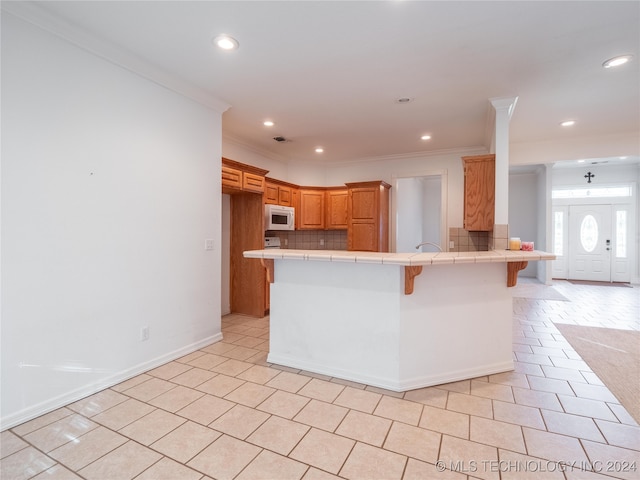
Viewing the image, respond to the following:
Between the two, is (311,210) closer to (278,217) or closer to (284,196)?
(284,196)

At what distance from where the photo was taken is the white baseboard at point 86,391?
1.95m

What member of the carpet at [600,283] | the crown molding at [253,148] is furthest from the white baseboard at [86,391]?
the carpet at [600,283]

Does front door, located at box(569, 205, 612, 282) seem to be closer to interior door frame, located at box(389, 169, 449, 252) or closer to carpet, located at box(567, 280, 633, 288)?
carpet, located at box(567, 280, 633, 288)

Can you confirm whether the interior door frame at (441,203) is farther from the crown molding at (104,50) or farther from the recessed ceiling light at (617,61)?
the crown molding at (104,50)

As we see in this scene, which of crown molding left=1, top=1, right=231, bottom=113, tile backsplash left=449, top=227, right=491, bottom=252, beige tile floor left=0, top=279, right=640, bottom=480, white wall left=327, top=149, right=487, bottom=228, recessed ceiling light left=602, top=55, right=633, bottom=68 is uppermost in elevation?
recessed ceiling light left=602, top=55, right=633, bottom=68

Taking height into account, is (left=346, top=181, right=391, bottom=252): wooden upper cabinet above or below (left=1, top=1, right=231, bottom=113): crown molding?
below

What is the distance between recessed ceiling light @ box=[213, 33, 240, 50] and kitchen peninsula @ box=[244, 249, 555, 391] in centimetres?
164

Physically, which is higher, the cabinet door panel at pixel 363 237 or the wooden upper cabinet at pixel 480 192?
the wooden upper cabinet at pixel 480 192

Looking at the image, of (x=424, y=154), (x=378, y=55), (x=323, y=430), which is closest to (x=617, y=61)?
(x=378, y=55)

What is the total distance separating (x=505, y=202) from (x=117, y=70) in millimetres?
3833

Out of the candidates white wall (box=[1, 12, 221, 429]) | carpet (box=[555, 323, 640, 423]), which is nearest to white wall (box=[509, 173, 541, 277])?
carpet (box=[555, 323, 640, 423])

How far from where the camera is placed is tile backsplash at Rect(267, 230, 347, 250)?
19.1ft

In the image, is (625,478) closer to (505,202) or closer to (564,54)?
(505,202)

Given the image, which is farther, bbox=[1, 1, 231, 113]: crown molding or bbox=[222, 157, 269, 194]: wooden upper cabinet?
bbox=[222, 157, 269, 194]: wooden upper cabinet
